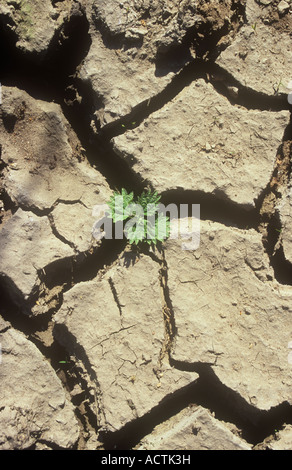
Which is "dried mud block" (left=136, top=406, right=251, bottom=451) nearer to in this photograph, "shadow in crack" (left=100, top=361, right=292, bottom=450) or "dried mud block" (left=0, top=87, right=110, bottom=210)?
"shadow in crack" (left=100, top=361, right=292, bottom=450)

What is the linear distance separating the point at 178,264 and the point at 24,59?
1.75 metres

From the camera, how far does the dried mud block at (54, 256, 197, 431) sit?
2525 mm

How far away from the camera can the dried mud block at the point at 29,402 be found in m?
2.45

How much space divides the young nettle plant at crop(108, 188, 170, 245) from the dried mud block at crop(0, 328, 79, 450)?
38.3 inches

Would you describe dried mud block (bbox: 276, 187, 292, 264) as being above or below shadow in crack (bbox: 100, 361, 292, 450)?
above

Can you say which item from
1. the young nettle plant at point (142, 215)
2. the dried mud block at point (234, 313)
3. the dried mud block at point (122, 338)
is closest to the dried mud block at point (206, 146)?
the young nettle plant at point (142, 215)

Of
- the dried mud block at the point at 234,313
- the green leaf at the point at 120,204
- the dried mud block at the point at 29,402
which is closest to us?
the dried mud block at the point at 29,402

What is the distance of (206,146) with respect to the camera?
108 inches

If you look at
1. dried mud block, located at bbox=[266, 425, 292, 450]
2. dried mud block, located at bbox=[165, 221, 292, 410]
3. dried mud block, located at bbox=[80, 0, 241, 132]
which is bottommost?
dried mud block, located at bbox=[266, 425, 292, 450]

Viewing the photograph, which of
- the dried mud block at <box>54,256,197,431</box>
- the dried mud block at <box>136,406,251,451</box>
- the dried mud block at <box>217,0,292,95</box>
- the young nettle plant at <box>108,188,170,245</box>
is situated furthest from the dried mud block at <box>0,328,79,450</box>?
the dried mud block at <box>217,0,292,95</box>

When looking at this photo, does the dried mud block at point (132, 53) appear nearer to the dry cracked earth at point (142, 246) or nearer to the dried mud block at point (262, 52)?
the dry cracked earth at point (142, 246)

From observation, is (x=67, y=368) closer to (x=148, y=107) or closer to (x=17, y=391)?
(x=17, y=391)

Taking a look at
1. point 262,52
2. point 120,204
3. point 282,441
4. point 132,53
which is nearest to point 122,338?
point 120,204

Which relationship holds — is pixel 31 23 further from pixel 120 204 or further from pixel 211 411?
pixel 211 411
